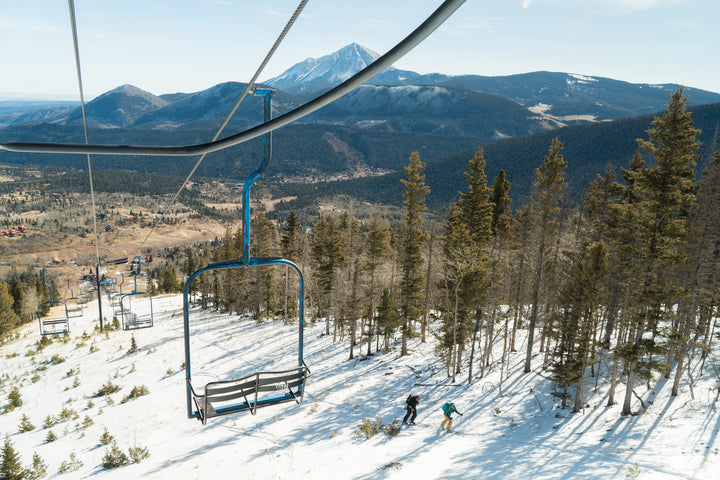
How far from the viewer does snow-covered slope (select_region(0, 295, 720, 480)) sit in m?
12.8

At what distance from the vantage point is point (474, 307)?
24391mm

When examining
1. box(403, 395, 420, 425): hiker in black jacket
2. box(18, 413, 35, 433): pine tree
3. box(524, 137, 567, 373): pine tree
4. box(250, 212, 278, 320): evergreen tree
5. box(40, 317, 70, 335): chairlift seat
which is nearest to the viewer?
box(403, 395, 420, 425): hiker in black jacket

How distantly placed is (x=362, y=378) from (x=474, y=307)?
29.5ft

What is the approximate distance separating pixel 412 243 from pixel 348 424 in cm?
1530

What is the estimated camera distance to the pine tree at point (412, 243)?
2886cm

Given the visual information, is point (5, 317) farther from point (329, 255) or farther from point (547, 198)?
point (547, 198)

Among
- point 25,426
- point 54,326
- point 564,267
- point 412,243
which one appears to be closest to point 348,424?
point 25,426

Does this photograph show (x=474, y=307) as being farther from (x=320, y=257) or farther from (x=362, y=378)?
(x=320, y=257)

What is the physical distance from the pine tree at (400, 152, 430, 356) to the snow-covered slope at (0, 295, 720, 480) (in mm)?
4184

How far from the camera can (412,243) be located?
29.0 metres

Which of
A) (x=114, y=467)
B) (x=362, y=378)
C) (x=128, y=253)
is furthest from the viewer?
(x=128, y=253)

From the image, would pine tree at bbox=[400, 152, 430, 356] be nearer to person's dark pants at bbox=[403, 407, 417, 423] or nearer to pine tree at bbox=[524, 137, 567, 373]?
pine tree at bbox=[524, 137, 567, 373]

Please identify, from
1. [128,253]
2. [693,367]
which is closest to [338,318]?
[693,367]

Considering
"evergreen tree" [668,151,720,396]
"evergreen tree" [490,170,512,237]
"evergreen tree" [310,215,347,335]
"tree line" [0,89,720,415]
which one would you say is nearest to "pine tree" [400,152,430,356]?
"tree line" [0,89,720,415]
